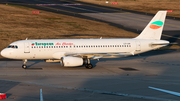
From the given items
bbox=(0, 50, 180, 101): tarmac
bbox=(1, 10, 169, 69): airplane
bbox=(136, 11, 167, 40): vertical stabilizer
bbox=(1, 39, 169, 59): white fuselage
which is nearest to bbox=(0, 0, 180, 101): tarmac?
bbox=(0, 50, 180, 101): tarmac

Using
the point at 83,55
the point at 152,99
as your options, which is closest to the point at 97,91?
the point at 152,99

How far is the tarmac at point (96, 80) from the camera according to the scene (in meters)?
27.3

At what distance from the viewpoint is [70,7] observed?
376 feet

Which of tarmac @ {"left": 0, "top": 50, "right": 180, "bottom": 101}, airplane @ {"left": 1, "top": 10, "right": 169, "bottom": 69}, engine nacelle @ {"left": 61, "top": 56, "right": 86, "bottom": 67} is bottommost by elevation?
tarmac @ {"left": 0, "top": 50, "right": 180, "bottom": 101}

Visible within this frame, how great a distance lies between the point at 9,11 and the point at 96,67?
62275 mm

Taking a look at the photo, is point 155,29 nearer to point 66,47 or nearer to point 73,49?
point 73,49

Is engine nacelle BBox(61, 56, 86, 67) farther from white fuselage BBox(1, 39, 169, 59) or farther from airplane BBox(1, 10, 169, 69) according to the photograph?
white fuselage BBox(1, 39, 169, 59)

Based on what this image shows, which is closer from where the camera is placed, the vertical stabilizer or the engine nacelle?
the engine nacelle

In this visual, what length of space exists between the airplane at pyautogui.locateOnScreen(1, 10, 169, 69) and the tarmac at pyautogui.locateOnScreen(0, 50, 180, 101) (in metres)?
1.79

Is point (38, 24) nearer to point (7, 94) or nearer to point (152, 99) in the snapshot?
point (7, 94)

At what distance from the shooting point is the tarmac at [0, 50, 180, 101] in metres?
27.3

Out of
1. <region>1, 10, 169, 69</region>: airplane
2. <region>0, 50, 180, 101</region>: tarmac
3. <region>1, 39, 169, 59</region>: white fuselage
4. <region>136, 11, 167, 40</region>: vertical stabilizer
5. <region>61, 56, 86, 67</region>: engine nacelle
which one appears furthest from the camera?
<region>136, 11, 167, 40</region>: vertical stabilizer

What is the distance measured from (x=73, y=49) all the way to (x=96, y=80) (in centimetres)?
925

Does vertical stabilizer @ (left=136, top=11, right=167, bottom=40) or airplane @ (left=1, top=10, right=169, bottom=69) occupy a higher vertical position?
vertical stabilizer @ (left=136, top=11, right=167, bottom=40)
